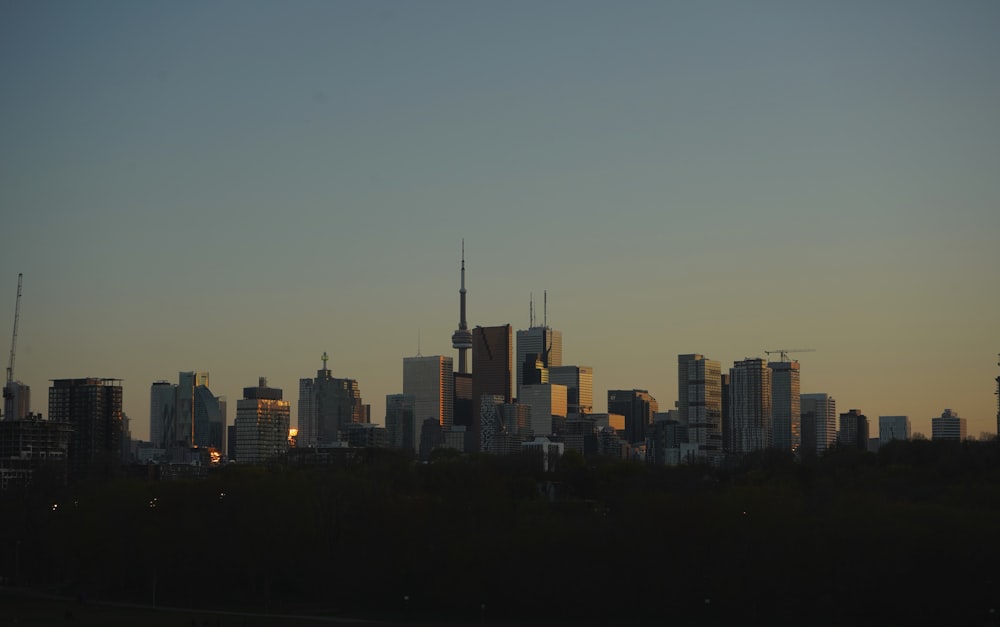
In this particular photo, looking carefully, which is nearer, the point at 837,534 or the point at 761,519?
the point at 837,534

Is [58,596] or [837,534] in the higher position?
[837,534]

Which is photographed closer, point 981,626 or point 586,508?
point 981,626

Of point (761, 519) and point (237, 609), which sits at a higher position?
point (761, 519)

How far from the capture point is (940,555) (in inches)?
3344

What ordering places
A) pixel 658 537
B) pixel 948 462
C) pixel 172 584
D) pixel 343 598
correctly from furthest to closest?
pixel 948 462, pixel 172 584, pixel 343 598, pixel 658 537

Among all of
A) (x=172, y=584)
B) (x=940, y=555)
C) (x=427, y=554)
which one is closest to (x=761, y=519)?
(x=940, y=555)

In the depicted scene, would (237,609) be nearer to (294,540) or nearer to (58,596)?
(294,540)

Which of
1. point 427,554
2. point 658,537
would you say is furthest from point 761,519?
point 427,554

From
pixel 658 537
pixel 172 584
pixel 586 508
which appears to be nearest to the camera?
pixel 658 537

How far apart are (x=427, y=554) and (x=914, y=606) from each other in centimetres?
3244

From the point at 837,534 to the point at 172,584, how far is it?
1927 inches

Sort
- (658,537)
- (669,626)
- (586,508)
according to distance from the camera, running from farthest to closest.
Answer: (586,508)
(658,537)
(669,626)

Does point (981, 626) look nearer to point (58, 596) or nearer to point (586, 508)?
point (586, 508)

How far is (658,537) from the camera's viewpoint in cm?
9369
